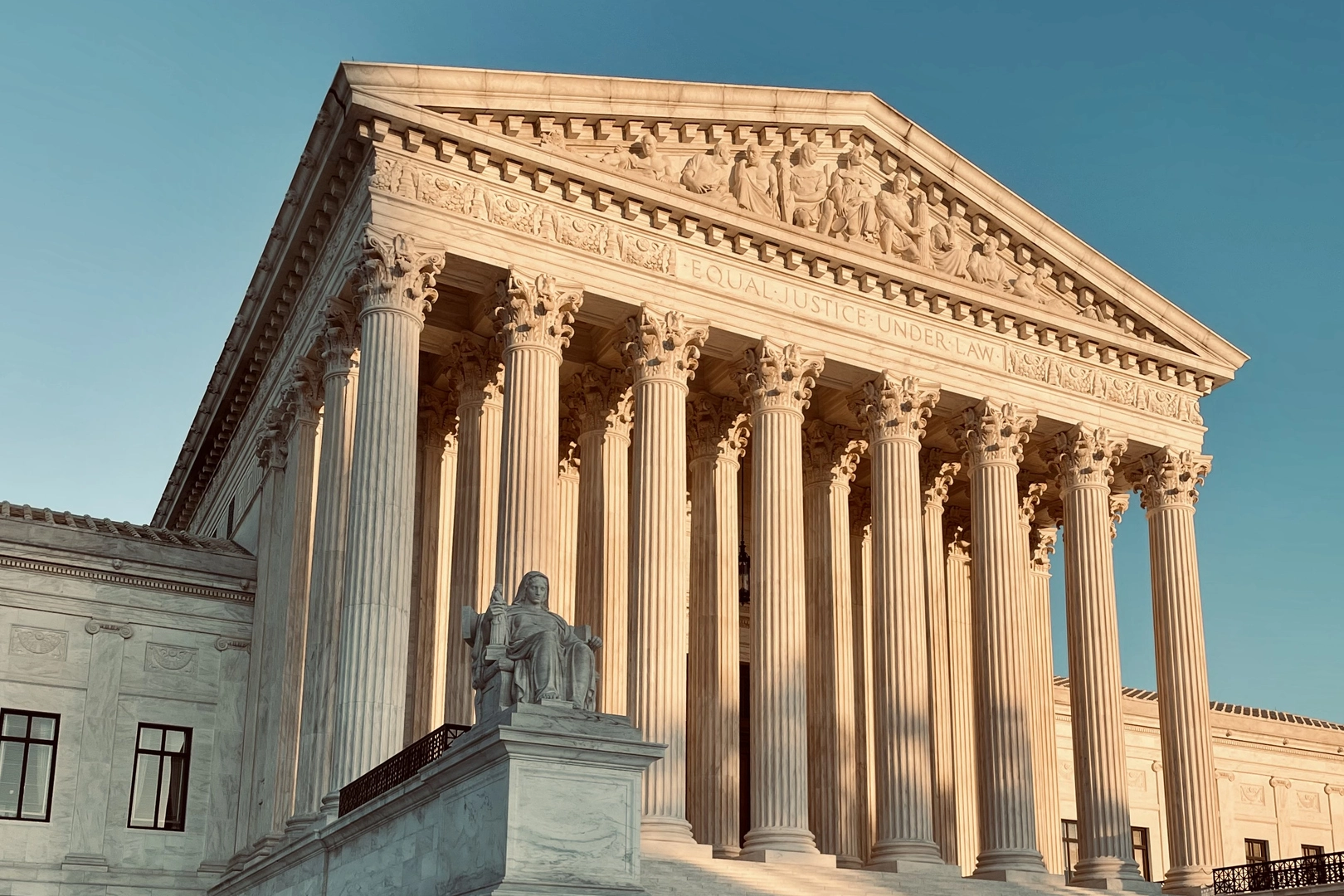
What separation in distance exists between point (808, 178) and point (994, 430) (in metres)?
7.90

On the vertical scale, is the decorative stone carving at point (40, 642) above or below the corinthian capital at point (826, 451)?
below

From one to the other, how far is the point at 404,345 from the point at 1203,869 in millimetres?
23220

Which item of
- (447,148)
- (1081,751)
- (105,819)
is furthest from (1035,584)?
(105,819)

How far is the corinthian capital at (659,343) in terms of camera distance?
32.2 m

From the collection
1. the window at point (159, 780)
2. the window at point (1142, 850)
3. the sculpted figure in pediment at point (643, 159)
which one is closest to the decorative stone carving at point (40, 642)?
the window at point (159, 780)

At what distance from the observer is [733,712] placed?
3434 cm

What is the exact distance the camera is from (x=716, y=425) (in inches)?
1485

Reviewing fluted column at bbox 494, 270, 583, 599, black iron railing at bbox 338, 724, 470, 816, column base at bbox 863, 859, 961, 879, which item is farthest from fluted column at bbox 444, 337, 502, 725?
column base at bbox 863, 859, 961, 879

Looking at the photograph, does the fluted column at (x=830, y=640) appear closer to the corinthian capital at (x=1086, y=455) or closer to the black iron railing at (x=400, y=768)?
the corinthian capital at (x=1086, y=455)

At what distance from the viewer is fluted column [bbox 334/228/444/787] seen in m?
27.0

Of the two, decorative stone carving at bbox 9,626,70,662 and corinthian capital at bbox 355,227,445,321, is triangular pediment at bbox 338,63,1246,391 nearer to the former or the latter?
corinthian capital at bbox 355,227,445,321

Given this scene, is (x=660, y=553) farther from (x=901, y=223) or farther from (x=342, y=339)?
(x=901, y=223)

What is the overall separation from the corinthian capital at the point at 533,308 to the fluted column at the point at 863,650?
1241 cm

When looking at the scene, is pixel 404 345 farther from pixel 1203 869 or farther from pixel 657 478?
pixel 1203 869
